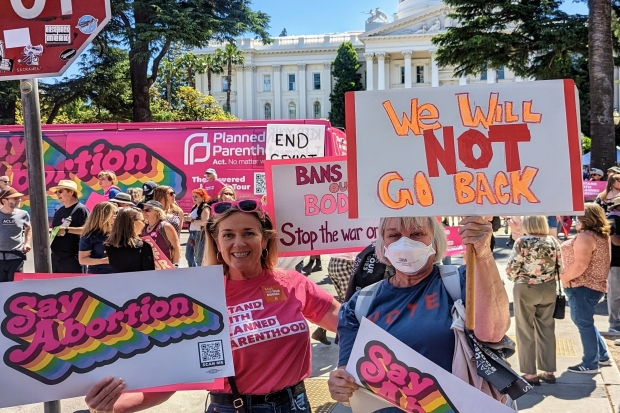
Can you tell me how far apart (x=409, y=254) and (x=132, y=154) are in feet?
39.6

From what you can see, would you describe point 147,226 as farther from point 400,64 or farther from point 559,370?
point 400,64

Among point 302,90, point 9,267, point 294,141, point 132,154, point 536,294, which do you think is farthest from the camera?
point 302,90

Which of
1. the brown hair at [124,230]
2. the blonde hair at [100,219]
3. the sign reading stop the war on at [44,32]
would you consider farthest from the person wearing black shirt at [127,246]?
the sign reading stop the war on at [44,32]

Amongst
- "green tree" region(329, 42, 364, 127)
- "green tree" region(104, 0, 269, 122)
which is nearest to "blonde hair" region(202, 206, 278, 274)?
"green tree" region(104, 0, 269, 122)

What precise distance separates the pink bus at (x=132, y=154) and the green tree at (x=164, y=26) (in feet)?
25.2

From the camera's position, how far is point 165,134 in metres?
13.2

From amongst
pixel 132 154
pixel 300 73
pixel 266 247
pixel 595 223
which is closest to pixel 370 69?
pixel 300 73

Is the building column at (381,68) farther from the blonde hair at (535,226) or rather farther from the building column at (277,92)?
the blonde hair at (535,226)

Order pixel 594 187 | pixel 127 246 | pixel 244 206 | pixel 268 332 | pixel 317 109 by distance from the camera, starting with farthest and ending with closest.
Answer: pixel 317 109
pixel 594 187
pixel 127 246
pixel 244 206
pixel 268 332

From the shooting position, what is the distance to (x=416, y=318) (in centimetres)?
192

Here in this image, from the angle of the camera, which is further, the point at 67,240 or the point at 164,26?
the point at 164,26

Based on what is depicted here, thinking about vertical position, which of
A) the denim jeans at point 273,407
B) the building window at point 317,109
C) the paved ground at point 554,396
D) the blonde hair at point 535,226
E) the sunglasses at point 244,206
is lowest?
the paved ground at point 554,396

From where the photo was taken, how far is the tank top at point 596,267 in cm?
505

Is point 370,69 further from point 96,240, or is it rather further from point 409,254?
point 409,254
